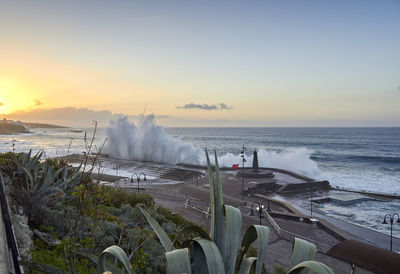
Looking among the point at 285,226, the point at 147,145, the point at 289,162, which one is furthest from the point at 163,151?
the point at 285,226

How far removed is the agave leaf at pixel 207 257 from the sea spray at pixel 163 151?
157 ft

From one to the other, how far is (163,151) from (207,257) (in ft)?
179

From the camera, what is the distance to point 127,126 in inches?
2505

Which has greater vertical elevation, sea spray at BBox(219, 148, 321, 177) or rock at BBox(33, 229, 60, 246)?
rock at BBox(33, 229, 60, 246)

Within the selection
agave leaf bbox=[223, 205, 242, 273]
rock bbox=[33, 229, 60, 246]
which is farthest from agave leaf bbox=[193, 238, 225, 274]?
rock bbox=[33, 229, 60, 246]

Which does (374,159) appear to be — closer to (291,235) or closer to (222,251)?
(291,235)

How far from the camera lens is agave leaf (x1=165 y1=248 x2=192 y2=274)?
71.5 inches

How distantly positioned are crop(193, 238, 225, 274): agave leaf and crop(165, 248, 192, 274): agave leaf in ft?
0.35

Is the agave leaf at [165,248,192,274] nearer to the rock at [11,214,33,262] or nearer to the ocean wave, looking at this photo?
the rock at [11,214,33,262]

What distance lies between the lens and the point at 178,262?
1839mm

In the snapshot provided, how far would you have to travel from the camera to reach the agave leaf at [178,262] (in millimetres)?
1816

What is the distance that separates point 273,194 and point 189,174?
12899 millimetres

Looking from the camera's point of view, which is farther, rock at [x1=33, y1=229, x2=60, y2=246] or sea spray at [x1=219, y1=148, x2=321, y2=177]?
sea spray at [x1=219, y1=148, x2=321, y2=177]

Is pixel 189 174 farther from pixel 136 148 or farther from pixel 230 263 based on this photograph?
pixel 230 263
